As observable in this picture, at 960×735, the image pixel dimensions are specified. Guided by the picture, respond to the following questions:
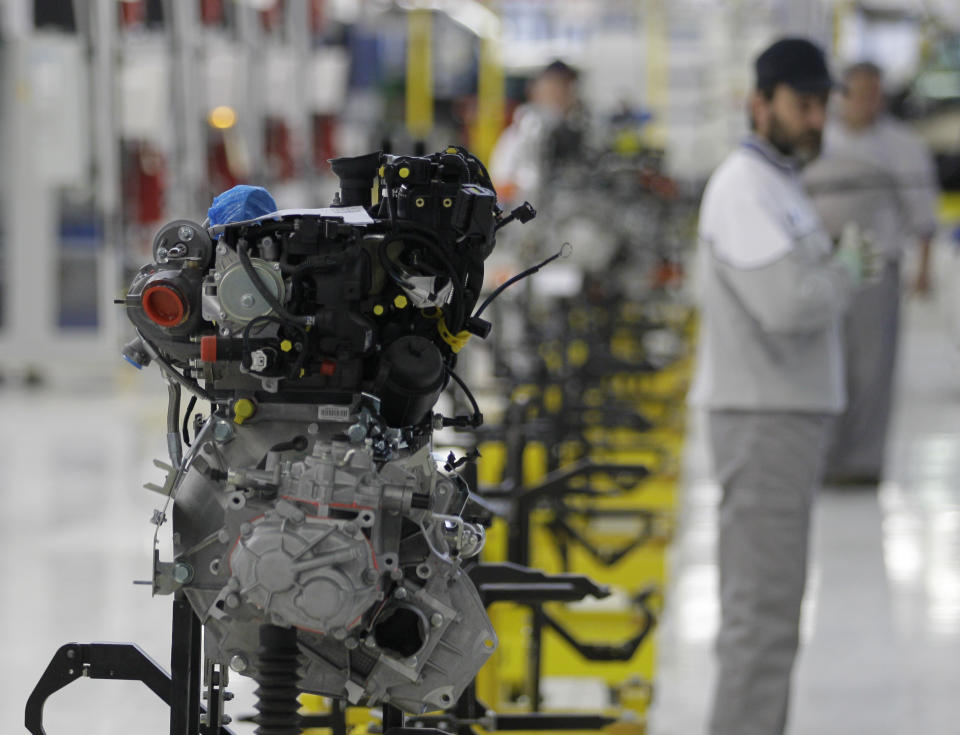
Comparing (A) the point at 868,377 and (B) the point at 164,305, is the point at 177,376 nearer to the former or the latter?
(B) the point at 164,305

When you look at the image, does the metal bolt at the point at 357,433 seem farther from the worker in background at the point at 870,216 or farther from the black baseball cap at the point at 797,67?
the worker in background at the point at 870,216

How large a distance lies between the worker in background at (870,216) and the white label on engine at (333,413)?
5352 mm

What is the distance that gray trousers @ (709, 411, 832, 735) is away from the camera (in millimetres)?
3391

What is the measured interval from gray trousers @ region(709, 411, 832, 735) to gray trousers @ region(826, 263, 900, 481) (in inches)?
167

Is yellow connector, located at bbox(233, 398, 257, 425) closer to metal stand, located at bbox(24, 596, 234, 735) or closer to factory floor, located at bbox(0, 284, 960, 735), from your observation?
metal stand, located at bbox(24, 596, 234, 735)

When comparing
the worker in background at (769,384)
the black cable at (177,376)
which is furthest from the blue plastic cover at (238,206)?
the worker in background at (769,384)

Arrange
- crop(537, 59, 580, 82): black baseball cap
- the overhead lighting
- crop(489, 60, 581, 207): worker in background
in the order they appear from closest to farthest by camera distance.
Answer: crop(489, 60, 581, 207): worker in background
crop(537, 59, 580, 82): black baseball cap
the overhead lighting

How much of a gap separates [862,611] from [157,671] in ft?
12.3

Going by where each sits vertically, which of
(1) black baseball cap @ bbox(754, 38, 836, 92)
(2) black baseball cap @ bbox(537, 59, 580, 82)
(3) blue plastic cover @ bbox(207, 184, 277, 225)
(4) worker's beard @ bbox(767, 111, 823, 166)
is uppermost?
(2) black baseball cap @ bbox(537, 59, 580, 82)

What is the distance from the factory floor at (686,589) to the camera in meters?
4.15

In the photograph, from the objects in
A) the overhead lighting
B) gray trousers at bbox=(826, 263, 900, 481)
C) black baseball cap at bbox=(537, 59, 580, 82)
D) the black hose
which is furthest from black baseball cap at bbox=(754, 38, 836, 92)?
the overhead lighting

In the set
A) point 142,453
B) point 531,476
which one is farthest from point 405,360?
point 142,453

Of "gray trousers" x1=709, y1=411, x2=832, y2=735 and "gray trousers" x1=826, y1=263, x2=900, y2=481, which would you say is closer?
"gray trousers" x1=709, y1=411, x2=832, y2=735

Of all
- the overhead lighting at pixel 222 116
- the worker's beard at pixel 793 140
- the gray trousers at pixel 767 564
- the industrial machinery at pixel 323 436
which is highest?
the overhead lighting at pixel 222 116
